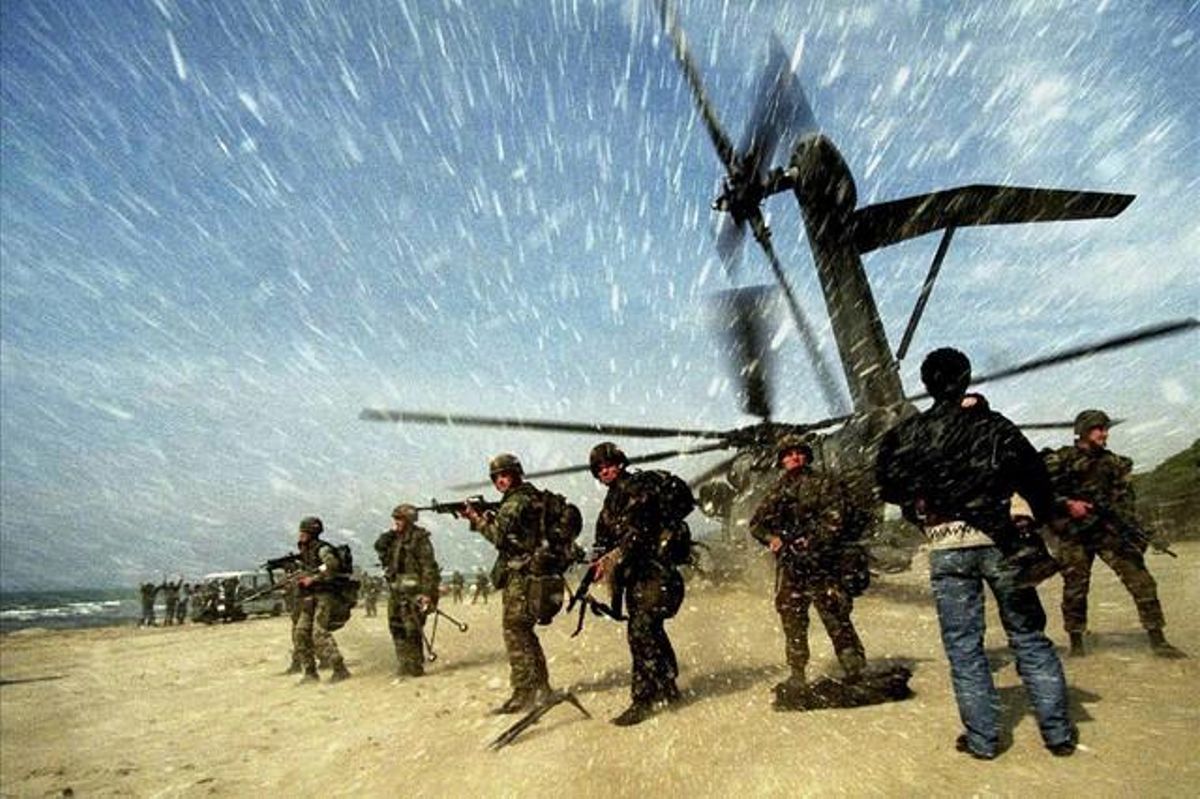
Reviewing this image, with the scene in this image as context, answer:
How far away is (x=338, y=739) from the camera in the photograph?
220 inches

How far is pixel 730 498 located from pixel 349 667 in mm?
7943

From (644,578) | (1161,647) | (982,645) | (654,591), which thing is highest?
(644,578)

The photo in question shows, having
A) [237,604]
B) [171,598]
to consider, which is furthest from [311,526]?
[171,598]

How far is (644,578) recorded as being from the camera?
5.11m

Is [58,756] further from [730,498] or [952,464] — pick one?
[730,498]

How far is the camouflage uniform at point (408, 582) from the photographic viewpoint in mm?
8609

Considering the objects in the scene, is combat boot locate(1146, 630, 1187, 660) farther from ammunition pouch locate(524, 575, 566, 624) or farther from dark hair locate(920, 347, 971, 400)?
ammunition pouch locate(524, 575, 566, 624)

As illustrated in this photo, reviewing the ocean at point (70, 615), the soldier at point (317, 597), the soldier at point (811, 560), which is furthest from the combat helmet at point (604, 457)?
the ocean at point (70, 615)

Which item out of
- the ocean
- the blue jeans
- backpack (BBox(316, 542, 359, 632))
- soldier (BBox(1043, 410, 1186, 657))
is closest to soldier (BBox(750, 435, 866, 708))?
the blue jeans

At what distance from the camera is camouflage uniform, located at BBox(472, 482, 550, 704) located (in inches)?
224

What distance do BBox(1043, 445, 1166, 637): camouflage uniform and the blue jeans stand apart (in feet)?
8.31

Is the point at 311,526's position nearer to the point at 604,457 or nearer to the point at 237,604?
the point at 604,457

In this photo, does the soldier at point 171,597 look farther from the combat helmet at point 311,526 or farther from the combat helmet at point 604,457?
the combat helmet at point 604,457

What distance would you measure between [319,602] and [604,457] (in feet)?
19.6
